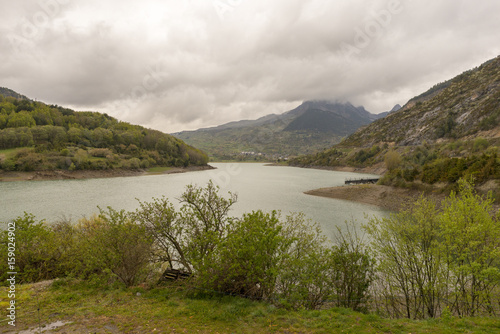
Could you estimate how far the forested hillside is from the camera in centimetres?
11194

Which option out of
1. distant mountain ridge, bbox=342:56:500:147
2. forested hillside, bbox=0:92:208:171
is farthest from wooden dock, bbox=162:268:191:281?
distant mountain ridge, bbox=342:56:500:147

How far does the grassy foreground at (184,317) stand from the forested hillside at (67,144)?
401ft

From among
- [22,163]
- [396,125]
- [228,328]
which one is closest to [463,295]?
[228,328]

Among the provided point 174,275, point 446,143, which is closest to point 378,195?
point 174,275

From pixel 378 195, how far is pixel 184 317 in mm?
59219

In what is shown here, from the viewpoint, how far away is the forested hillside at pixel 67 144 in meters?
112

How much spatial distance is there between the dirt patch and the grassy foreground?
45.5 meters

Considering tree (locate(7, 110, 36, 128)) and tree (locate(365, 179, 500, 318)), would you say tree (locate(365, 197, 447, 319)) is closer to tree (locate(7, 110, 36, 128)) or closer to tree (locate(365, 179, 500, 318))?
tree (locate(365, 179, 500, 318))

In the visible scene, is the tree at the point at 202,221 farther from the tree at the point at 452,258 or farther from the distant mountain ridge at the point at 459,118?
the distant mountain ridge at the point at 459,118

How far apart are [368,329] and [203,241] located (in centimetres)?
951

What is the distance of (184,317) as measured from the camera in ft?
38.3

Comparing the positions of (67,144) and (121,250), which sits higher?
(67,144)

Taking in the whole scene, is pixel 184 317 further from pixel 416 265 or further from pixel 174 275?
pixel 416 265

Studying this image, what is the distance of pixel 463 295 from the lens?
544 inches
